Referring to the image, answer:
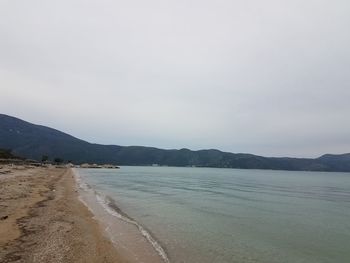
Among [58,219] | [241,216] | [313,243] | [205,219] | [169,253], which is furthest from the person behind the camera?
[241,216]

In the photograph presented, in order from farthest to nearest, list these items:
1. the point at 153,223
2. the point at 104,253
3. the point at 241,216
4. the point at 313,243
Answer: the point at 241,216 < the point at 153,223 < the point at 313,243 < the point at 104,253

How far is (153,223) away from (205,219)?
15.2ft

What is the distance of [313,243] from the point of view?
19.5 meters

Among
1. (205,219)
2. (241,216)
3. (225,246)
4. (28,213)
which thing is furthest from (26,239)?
(241,216)

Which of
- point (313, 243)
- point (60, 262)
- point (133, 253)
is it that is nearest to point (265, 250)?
point (313, 243)

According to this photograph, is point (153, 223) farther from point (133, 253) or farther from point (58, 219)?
point (133, 253)

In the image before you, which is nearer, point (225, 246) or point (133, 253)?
point (133, 253)

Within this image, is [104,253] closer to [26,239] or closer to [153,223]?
[26,239]

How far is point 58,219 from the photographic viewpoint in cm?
2103

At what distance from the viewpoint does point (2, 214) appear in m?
20.2

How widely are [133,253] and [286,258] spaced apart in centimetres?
701

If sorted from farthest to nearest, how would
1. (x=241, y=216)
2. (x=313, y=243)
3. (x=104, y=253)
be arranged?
(x=241, y=216) < (x=313, y=243) < (x=104, y=253)


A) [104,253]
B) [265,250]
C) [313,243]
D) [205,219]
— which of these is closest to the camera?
[104,253]

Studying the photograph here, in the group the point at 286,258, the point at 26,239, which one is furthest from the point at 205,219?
the point at 26,239
